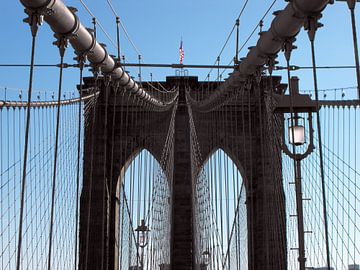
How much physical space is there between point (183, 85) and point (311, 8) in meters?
17.9

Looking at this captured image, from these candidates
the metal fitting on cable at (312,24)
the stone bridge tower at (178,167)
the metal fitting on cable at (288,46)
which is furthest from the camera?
the stone bridge tower at (178,167)

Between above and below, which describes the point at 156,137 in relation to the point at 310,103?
above

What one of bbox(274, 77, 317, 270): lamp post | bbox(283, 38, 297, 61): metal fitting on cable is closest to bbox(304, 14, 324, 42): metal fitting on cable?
bbox(283, 38, 297, 61): metal fitting on cable

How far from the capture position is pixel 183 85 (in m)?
22.9

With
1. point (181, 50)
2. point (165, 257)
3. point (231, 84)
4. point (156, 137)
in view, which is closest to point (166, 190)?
point (165, 257)

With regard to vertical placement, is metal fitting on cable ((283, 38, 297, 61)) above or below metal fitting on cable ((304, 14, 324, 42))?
above

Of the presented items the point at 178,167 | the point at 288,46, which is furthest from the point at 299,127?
the point at 178,167

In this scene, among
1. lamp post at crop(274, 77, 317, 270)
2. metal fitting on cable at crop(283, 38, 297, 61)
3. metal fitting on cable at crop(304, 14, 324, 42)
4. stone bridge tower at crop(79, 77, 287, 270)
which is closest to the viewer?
metal fitting on cable at crop(304, 14, 324, 42)

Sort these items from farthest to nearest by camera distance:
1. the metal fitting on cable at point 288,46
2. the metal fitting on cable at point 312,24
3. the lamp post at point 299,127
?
the lamp post at point 299,127 < the metal fitting on cable at point 288,46 < the metal fitting on cable at point 312,24

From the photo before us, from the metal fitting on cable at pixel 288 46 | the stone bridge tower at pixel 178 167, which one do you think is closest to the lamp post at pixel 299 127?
the metal fitting on cable at pixel 288 46

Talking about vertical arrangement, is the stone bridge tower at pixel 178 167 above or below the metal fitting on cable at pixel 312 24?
above

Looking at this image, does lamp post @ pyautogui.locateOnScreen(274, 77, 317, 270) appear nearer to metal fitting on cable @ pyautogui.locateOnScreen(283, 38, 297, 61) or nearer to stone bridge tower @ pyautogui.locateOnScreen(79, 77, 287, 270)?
metal fitting on cable @ pyautogui.locateOnScreen(283, 38, 297, 61)

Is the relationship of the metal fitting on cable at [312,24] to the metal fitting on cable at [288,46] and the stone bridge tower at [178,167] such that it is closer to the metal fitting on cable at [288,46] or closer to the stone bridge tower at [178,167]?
the metal fitting on cable at [288,46]

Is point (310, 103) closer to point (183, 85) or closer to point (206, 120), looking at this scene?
point (206, 120)
